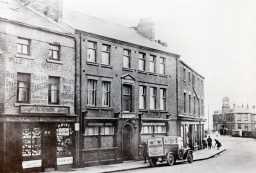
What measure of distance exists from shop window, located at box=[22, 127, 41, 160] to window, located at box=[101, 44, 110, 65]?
370 centimetres

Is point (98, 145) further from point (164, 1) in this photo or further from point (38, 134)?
point (164, 1)

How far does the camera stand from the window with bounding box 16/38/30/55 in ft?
35.6

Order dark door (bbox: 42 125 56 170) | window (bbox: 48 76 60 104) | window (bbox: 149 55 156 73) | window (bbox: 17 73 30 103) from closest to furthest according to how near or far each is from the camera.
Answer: window (bbox: 17 73 30 103)
dark door (bbox: 42 125 56 170)
window (bbox: 48 76 60 104)
window (bbox: 149 55 156 73)

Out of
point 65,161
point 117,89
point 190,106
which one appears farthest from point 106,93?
point 190,106

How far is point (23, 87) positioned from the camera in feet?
36.6

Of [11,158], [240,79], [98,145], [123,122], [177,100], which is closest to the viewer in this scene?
[240,79]

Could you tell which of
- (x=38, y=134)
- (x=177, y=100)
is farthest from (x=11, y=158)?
(x=177, y=100)

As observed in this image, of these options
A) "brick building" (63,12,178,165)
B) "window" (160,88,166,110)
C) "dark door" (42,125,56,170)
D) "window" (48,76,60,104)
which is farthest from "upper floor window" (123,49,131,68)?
"dark door" (42,125,56,170)

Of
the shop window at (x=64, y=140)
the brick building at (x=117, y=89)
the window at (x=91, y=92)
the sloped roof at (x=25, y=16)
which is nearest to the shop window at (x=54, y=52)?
the sloped roof at (x=25, y=16)

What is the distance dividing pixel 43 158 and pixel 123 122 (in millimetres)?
4092

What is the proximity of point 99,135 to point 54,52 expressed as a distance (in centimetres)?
350

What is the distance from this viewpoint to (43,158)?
11.6 meters

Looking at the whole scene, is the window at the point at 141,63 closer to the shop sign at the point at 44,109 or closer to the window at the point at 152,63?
the window at the point at 152,63

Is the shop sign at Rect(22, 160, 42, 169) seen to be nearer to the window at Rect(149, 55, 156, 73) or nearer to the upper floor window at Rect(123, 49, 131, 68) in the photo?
the upper floor window at Rect(123, 49, 131, 68)
